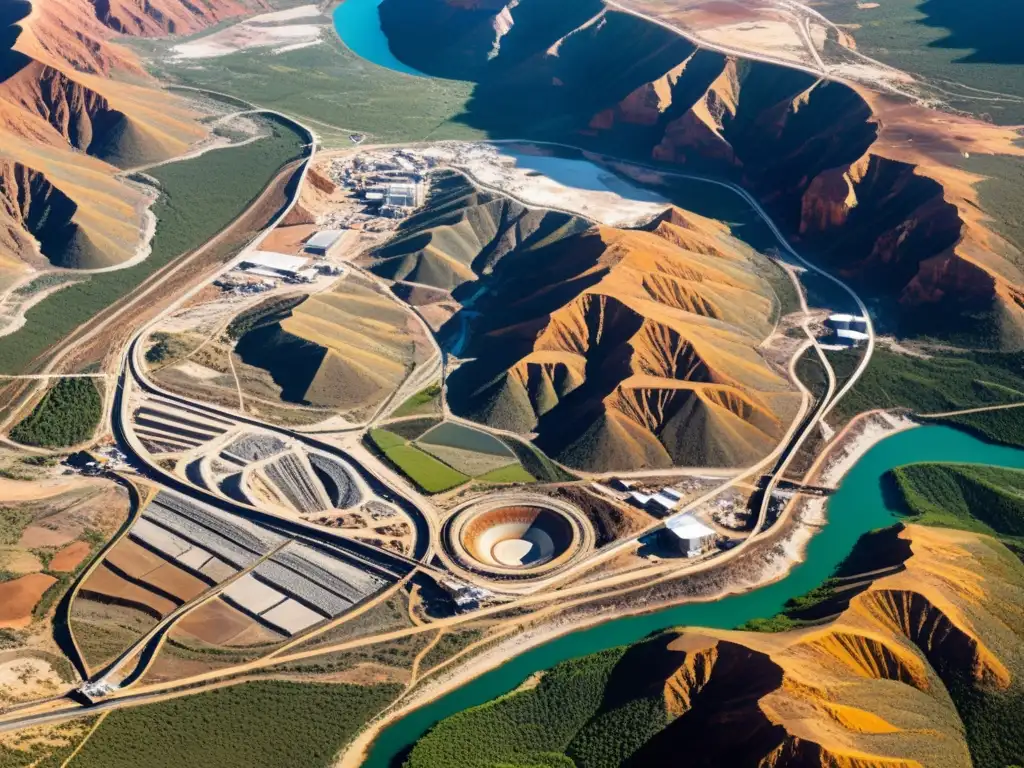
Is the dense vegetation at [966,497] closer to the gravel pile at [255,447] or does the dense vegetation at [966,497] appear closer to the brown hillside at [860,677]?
the brown hillside at [860,677]

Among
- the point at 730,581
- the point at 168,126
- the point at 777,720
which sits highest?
the point at 168,126

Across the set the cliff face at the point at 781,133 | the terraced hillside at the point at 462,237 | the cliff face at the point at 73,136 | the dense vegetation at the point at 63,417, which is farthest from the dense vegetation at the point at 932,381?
the cliff face at the point at 73,136

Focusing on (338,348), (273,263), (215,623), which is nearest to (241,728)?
(215,623)

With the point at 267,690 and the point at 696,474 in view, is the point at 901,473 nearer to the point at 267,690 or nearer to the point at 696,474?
the point at 696,474

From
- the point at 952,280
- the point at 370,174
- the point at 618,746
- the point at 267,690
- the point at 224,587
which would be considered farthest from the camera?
the point at 370,174

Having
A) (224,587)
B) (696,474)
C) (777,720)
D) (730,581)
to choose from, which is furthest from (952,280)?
(224,587)

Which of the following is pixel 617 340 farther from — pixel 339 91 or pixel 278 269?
pixel 339 91

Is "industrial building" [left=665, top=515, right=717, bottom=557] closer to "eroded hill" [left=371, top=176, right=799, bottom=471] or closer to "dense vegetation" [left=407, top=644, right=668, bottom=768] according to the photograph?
"eroded hill" [left=371, top=176, right=799, bottom=471]

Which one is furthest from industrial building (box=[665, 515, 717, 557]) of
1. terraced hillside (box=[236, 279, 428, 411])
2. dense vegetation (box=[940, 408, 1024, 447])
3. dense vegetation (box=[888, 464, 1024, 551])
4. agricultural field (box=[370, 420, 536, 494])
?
terraced hillside (box=[236, 279, 428, 411])
